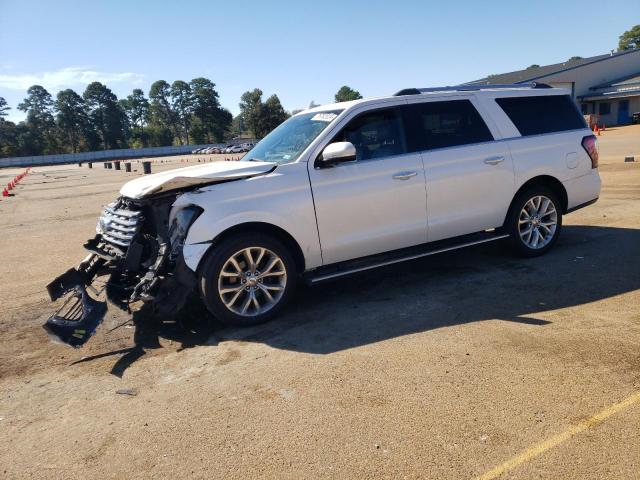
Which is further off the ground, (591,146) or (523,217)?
(591,146)

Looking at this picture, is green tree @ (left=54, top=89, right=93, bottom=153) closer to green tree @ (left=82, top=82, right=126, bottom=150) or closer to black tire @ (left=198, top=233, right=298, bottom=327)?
green tree @ (left=82, top=82, right=126, bottom=150)

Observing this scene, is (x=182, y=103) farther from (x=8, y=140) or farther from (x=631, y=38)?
(x=631, y=38)

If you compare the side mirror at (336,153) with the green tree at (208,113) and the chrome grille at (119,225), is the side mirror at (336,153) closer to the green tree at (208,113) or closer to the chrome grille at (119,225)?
the chrome grille at (119,225)

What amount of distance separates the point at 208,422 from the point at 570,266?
4540 millimetres

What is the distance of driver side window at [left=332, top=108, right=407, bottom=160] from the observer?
5020mm

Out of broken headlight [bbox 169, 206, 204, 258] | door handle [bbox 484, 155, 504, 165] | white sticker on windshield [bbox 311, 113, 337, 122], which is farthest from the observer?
door handle [bbox 484, 155, 504, 165]

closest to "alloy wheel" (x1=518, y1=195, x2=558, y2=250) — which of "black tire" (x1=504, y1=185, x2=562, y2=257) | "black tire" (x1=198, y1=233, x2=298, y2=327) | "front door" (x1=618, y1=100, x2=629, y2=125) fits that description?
"black tire" (x1=504, y1=185, x2=562, y2=257)

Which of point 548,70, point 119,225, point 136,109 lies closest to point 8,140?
point 136,109

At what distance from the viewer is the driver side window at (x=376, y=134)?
502 centimetres

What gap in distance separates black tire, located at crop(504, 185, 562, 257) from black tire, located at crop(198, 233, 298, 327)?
2846mm

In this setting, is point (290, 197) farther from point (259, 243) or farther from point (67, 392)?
point (67, 392)

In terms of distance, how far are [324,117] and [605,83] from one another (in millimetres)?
61440

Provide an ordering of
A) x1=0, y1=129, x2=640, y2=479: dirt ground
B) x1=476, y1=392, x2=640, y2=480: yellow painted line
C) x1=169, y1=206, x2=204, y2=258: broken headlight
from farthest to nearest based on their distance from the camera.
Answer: x1=169, y1=206, x2=204, y2=258: broken headlight → x1=0, y1=129, x2=640, y2=479: dirt ground → x1=476, y1=392, x2=640, y2=480: yellow painted line

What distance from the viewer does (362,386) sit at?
11.0ft
